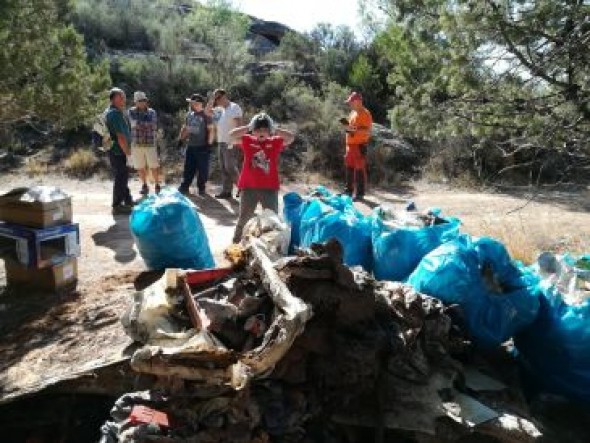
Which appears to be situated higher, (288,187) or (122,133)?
(122,133)

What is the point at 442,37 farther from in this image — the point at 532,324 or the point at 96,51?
the point at 96,51

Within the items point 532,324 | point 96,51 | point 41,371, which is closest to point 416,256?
point 532,324

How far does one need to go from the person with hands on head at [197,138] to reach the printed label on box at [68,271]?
4.23 meters

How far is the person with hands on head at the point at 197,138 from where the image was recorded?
9469mm

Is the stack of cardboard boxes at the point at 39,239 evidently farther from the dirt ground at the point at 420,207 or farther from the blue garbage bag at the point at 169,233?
the blue garbage bag at the point at 169,233

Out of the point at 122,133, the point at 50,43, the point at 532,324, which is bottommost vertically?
the point at 532,324

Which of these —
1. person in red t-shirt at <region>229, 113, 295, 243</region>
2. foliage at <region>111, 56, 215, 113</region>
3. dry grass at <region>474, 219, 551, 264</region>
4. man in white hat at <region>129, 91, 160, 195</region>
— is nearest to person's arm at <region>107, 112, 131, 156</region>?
man in white hat at <region>129, 91, 160, 195</region>

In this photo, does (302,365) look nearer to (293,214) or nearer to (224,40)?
(293,214)

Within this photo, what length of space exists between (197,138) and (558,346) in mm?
6579

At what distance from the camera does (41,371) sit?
13.8 feet

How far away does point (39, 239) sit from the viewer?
5254 millimetres

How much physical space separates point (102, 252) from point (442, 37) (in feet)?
13.0

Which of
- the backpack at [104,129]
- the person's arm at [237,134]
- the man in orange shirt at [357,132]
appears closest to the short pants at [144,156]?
the backpack at [104,129]

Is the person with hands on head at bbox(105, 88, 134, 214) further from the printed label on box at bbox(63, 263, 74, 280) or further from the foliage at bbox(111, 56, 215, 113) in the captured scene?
the foliage at bbox(111, 56, 215, 113)
